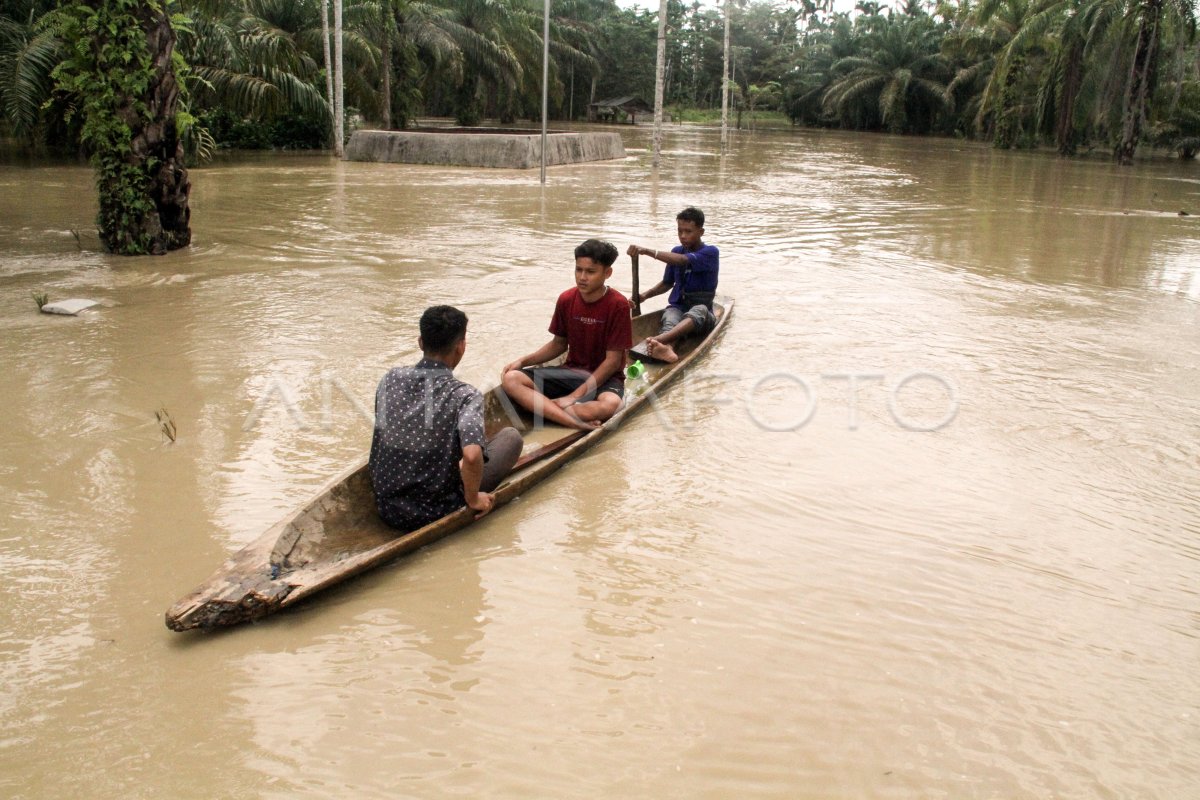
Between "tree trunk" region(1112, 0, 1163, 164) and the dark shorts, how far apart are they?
26889mm

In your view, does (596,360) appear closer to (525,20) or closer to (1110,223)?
(1110,223)

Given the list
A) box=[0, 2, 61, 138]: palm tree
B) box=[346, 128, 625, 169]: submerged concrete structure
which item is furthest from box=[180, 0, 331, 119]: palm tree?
box=[0, 2, 61, 138]: palm tree

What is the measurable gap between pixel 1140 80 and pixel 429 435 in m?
29.2

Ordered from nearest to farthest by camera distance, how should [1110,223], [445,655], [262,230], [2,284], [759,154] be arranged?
[445,655]
[2,284]
[262,230]
[1110,223]
[759,154]

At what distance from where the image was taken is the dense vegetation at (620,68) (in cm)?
1939

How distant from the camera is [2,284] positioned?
27.5 ft

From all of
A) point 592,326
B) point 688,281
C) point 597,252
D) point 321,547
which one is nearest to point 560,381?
point 592,326

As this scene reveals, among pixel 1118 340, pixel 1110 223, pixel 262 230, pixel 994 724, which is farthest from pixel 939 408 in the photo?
pixel 1110 223

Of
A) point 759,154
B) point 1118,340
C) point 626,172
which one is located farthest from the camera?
point 759,154

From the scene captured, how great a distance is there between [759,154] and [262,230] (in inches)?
853

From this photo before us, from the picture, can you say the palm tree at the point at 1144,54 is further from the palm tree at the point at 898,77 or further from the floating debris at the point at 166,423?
the floating debris at the point at 166,423

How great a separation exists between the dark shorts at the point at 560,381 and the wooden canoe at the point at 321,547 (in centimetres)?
49

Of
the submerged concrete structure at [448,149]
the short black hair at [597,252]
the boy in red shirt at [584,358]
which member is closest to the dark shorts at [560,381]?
the boy in red shirt at [584,358]

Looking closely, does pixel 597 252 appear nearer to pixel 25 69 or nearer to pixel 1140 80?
pixel 25 69
